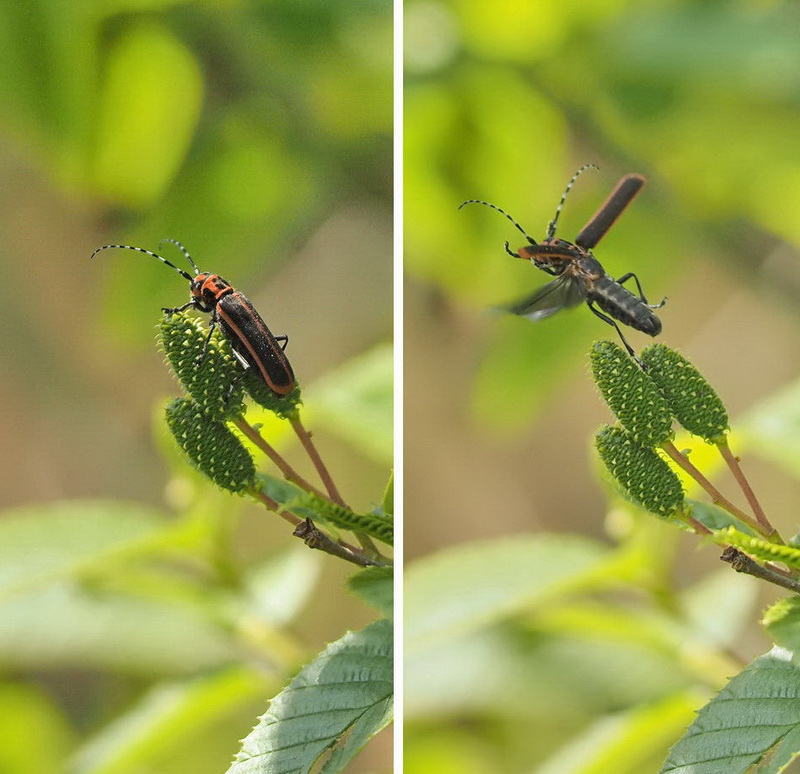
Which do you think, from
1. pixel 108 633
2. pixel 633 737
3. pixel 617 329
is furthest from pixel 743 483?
pixel 108 633

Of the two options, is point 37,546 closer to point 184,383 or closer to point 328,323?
point 184,383

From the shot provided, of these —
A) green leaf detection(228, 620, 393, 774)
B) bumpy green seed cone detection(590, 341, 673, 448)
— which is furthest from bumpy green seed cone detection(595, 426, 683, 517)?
green leaf detection(228, 620, 393, 774)

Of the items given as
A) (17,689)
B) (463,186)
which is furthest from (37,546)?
(463,186)

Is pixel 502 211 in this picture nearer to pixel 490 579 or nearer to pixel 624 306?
pixel 624 306

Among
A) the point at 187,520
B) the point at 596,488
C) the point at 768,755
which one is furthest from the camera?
the point at 596,488

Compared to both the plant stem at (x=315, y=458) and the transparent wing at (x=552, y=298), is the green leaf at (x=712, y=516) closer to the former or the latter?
the transparent wing at (x=552, y=298)

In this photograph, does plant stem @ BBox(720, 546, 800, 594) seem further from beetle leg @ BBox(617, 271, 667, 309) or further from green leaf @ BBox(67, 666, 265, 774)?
green leaf @ BBox(67, 666, 265, 774)

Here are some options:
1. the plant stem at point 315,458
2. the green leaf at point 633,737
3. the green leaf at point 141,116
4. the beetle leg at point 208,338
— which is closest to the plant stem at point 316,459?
the plant stem at point 315,458
